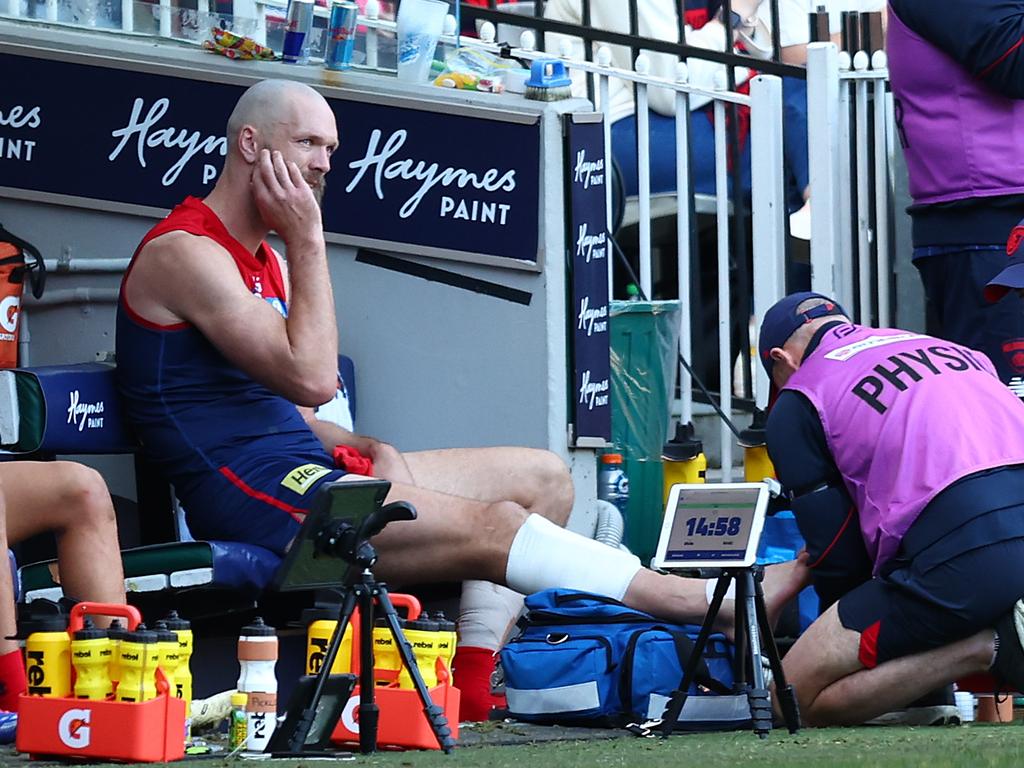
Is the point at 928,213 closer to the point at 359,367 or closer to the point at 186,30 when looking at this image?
the point at 359,367

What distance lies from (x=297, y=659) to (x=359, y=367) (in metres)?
1.16

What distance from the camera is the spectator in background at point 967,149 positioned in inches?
240

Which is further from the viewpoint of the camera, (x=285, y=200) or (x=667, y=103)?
(x=667, y=103)

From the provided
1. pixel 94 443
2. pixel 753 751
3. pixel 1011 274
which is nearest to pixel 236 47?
pixel 94 443

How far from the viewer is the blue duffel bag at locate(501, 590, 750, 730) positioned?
5074 mm

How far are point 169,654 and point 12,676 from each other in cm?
57

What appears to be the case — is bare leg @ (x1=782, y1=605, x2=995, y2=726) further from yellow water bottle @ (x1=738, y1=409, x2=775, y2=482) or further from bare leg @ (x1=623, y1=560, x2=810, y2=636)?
yellow water bottle @ (x1=738, y1=409, x2=775, y2=482)

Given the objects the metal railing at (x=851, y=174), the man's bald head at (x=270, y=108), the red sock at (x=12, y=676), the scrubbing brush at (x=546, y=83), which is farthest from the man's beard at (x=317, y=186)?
the metal railing at (x=851, y=174)

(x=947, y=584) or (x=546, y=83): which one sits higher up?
(x=546, y=83)

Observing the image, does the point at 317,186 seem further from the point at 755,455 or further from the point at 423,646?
the point at 755,455

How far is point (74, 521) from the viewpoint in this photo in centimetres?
464

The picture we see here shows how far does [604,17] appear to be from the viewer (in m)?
8.03

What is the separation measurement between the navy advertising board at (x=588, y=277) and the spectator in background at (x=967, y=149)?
3.08ft

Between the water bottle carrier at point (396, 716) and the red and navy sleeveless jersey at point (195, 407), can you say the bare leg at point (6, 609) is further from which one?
the red and navy sleeveless jersey at point (195, 407)
